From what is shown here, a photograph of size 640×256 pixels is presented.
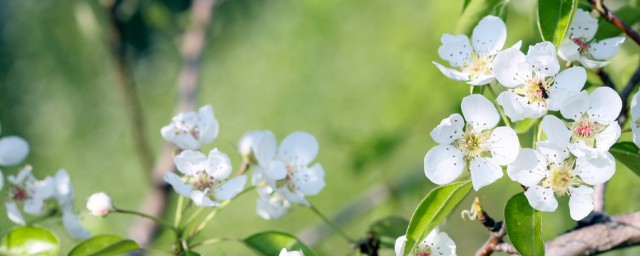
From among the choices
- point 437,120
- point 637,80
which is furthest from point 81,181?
point 637,80

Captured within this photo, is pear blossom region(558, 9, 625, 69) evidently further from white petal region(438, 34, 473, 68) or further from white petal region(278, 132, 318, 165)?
white petal region(278, 132, 318, 165)

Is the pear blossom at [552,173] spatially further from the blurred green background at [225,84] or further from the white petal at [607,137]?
the blurred green background at [225,84]

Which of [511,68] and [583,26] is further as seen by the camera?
[583,26]

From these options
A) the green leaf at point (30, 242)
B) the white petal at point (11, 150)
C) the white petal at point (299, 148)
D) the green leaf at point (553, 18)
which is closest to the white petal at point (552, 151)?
the green leaf at point (553, 18)

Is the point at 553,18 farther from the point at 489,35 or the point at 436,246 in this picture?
the point at 436,246

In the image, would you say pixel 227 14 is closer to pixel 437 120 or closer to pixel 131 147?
pixel 131 147

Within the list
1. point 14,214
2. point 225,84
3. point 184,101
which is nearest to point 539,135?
point 14,214

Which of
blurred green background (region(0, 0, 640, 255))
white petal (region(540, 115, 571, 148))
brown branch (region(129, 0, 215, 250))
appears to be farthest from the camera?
blurred green background (region(0, 0, 640, 255))

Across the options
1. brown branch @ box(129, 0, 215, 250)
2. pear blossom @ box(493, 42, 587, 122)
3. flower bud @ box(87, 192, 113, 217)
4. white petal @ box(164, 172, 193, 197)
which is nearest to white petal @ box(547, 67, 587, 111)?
pear blossom @ box(493, 42, 587, 122)
